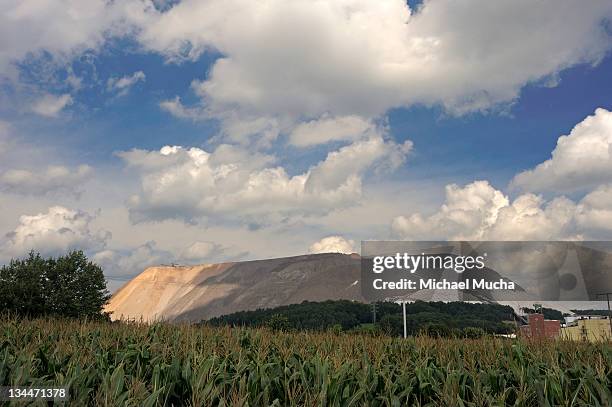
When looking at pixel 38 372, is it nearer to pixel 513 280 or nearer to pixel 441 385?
pixel 441 385

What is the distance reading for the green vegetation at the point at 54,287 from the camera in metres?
33.9

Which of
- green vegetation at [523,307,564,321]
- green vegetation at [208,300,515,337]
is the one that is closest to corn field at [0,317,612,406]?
green vegetation at [208,300,515,337]

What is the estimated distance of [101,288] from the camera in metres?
37.6

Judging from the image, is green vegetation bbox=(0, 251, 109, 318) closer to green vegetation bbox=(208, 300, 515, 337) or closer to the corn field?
green vegetation bbox=(208, 300, 515, 337)

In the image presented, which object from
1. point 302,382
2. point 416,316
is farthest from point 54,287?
point 302,382

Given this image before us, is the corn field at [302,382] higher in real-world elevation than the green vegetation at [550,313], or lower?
lower

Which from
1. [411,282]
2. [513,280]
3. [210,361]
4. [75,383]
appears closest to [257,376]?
[210,361]

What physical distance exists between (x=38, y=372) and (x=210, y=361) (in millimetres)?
2862

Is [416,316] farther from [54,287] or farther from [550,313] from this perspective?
[54,287]

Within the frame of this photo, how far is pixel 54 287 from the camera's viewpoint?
35562 mm

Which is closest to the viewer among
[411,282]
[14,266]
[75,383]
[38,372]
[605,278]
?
[75,383]

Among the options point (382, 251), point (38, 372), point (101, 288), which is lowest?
point (38, 372)

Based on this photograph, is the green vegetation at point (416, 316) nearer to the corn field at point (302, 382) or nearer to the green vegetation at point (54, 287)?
the green vegetation at point (54, 287)

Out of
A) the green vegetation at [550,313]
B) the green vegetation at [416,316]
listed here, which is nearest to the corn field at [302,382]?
the green vegetation at [416,316]
